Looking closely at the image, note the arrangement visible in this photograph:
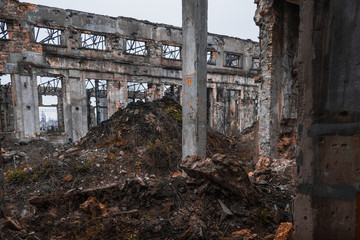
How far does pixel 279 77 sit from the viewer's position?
5359mm

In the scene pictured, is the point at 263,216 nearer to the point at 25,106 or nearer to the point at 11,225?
the point at 11,225

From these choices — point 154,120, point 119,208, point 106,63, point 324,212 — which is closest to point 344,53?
point 324,212

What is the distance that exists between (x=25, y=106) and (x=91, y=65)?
4.10 meters

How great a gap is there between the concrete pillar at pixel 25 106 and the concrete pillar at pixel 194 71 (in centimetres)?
975

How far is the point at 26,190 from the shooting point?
4984 millimetres

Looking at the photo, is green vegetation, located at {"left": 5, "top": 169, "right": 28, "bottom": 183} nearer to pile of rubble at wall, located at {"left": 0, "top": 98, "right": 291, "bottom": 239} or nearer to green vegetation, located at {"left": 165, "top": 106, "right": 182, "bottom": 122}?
pile of rubble at wall, located at {"left": 0, "top": 98, "right": 291, "bottom": 239}

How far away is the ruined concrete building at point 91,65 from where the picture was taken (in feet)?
35.0

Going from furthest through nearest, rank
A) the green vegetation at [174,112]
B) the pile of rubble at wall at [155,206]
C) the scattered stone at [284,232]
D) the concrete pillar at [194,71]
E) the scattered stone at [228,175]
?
the green vegetation at [174,112]
the concrete pillar at [194,71]
the scattered stone at [228,175]
the pile of rubble at wall at [155,206]
the scattered stone at [284,232]

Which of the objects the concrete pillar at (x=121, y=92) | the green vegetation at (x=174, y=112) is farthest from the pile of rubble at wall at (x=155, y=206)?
the concrete pillar at (x=121, y=92)

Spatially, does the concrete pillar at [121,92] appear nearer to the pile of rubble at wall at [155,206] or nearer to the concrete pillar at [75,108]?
the concrete pillar at [75,108]

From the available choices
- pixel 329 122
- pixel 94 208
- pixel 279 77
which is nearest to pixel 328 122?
pixel 329 122

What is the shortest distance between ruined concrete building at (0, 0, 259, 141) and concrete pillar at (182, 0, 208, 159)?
8812mm

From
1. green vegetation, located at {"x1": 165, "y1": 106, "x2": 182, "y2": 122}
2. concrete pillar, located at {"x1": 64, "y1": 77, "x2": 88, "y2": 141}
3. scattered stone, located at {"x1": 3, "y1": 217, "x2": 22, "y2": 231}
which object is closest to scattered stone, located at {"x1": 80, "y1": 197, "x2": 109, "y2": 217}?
scattered stone, located at {"x1": 3, "y1": 217, "x2": 22, "y2": 231}

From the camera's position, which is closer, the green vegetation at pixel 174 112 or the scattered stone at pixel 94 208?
the scattered stone at pixel 94 208
